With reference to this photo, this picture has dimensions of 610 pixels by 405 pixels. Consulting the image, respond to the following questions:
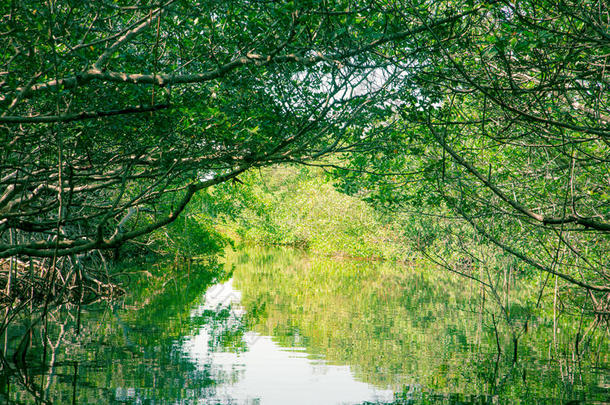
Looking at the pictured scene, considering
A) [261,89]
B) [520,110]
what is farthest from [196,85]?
[520,110]

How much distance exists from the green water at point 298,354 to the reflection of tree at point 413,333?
0.03m

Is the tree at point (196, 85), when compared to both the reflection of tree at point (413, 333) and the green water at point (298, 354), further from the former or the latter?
the reflection of tree at point (413, 333)

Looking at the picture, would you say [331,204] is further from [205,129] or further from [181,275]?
[205,129]

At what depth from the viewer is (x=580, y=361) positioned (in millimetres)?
9367

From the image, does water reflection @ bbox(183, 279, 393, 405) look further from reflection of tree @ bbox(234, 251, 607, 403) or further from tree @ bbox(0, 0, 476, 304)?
tree @ bbox(0, 0, 476, 304)

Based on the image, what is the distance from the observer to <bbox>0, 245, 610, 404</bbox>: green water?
7332mm

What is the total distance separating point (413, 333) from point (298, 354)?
2.96 m

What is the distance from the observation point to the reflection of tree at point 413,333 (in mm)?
8180

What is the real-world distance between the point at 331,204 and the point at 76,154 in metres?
28.5

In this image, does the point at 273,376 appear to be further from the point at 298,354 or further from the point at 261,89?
the point at 261,89

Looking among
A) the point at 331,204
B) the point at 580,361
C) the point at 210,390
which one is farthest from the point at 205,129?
the point at 331,204

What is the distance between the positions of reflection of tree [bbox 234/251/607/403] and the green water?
1.3 inches

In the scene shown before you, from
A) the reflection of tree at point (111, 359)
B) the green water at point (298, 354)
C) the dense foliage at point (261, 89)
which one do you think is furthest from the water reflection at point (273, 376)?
the dense foliage at point (261, 89)

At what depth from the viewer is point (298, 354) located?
9.74 metres
